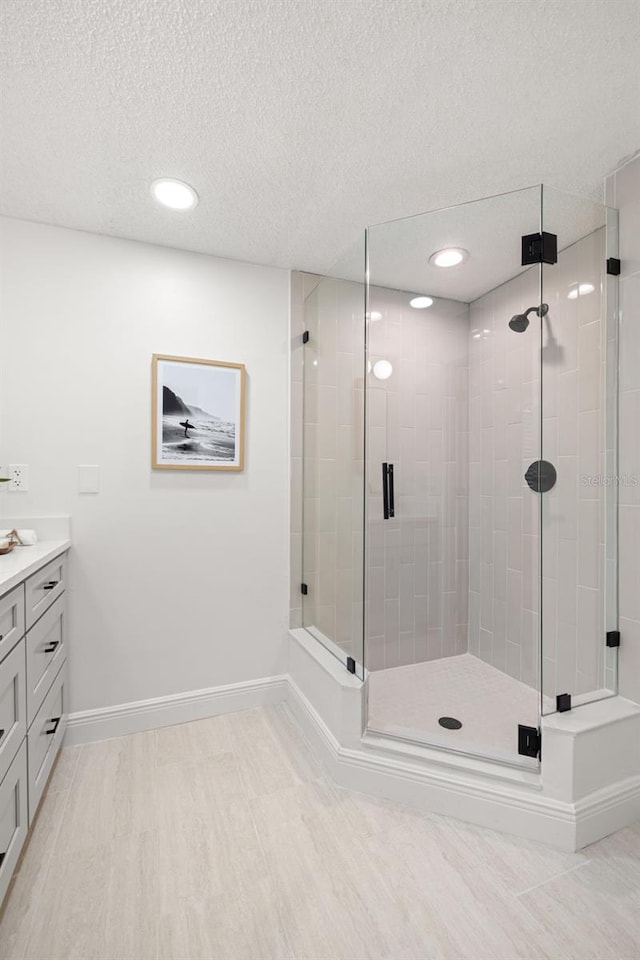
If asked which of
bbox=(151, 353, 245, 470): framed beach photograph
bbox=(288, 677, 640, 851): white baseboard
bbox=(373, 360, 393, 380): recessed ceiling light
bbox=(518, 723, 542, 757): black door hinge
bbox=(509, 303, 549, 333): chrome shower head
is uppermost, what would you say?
bbox=(509, 303, 549, 333): chrome shower head

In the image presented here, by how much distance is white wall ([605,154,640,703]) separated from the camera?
5.23 ft

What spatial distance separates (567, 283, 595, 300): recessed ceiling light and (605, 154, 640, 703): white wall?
0.12 metres

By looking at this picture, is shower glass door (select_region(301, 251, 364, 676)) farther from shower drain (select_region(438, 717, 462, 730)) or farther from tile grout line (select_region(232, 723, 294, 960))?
tile grout line (select_region(232, 723, 294, 960))

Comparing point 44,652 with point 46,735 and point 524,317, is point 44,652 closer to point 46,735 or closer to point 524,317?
point 46,735

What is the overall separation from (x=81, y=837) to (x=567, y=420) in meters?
2.28

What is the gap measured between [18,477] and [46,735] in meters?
1.07

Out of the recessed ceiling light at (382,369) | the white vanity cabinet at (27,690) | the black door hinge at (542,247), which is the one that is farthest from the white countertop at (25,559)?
the black door hinge at (542,247)

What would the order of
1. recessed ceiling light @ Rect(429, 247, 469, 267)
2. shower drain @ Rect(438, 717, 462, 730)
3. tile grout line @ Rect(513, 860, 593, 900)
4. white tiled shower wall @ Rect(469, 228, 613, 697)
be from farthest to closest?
recessed ceiling light @ Rect(429, 247, 469, 267), shower drain @ Rect(438, 717, 462, 730), white tiled shower wall @ Rect(469, 228, 613, 697), tile grout line @ Rect(513, 860, 593, 900)

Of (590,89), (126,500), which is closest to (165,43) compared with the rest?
(590,89)

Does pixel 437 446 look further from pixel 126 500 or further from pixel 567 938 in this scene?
pixel 567 938

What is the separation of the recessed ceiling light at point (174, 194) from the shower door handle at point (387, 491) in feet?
4.63

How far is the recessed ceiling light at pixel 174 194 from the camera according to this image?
1.70 m

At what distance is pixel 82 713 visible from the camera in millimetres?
2025

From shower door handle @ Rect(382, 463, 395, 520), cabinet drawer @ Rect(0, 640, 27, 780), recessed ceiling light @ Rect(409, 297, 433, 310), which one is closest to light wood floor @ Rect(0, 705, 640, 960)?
cabinet drawer @ Rect(0, 640, 27, 780)
